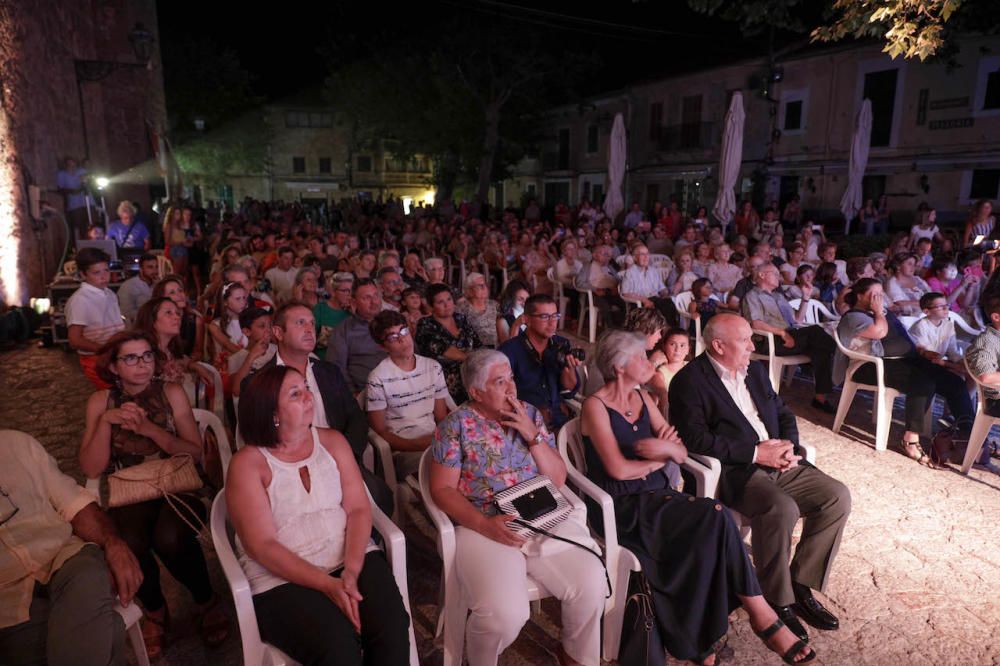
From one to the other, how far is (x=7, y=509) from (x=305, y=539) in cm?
100

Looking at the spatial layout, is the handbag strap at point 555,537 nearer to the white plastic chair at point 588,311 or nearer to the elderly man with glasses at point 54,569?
the elderly man with glasses at point 54,569

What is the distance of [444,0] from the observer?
14906 millimetres

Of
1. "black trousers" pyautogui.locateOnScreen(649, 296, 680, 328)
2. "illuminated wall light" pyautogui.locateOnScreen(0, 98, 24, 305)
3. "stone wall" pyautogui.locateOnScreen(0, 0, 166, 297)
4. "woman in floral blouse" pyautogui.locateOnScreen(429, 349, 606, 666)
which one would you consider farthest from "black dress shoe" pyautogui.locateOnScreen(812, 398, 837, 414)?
"stone wall" pyautogui.locateOnScreen(0, 0, 166, 297)

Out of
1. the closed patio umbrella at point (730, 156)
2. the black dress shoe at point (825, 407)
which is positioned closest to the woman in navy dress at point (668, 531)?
the black dress shoe at point (825, 407)

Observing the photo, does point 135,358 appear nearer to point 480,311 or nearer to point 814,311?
point 480,311

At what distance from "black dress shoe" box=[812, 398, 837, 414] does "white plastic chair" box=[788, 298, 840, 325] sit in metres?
0.86

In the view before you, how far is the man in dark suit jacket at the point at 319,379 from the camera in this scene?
3193 mm

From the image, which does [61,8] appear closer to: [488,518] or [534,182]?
[488,518]

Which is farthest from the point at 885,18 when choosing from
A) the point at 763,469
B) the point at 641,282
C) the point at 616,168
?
the point at 616,168

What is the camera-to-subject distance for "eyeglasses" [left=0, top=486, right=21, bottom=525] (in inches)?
85.0

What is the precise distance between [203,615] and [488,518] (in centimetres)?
133

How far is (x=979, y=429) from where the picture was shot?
422cm

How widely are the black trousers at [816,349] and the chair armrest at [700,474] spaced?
302 cm

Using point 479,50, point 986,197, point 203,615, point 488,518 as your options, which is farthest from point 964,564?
point 479,50
